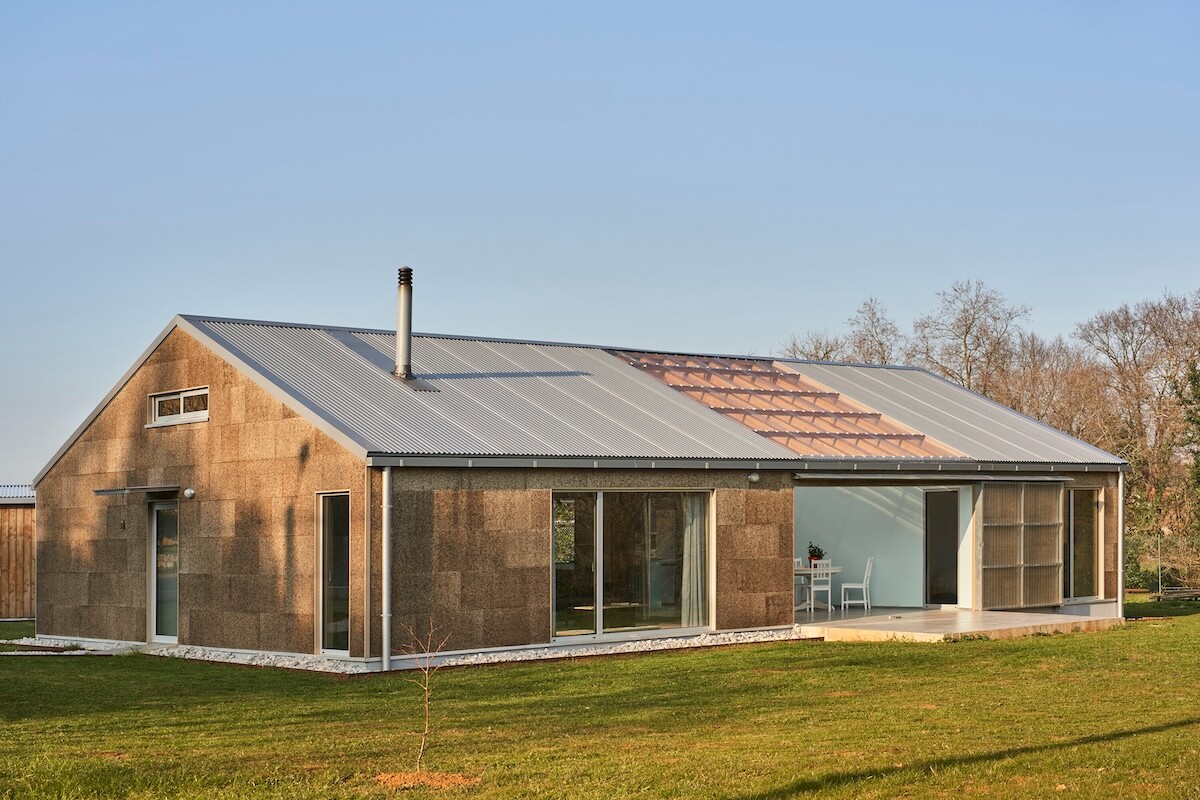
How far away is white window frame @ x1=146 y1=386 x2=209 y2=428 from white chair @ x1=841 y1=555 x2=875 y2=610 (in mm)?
10335

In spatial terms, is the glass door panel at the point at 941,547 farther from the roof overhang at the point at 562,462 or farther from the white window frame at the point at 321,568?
the white window frame at the point at 321,568

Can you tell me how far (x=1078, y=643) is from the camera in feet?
54.5

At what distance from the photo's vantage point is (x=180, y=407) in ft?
58.6

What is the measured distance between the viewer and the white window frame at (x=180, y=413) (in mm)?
17422

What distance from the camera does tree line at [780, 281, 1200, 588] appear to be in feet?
135

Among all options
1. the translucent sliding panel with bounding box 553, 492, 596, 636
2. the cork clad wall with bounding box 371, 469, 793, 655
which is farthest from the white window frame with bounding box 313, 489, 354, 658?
the translucent sliding panel with bounding box 553, 492, 596, 636

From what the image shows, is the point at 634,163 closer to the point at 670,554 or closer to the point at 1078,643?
the point at 670,554

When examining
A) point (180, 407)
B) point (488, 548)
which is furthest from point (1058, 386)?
point (180, 407)

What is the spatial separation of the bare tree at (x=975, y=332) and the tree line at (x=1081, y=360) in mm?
34

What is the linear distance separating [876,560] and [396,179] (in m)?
10.1

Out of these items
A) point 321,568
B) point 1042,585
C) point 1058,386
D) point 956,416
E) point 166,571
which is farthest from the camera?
point 1058,386

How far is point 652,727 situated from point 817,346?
4011 cm

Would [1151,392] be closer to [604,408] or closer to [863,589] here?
[863,589]

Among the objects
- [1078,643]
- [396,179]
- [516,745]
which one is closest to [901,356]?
[396,179]
